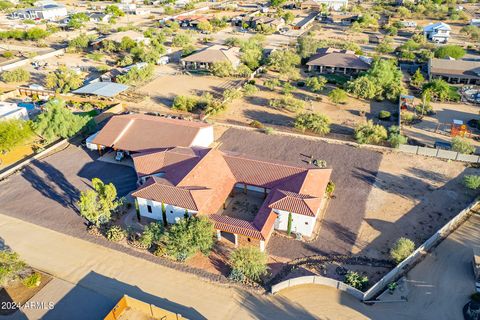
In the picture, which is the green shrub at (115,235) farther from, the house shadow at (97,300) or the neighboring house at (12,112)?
the neighboring house at (12,112)

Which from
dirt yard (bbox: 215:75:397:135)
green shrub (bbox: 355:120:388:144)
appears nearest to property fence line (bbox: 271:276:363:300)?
green shrub (bbox: 355:120:388:144)

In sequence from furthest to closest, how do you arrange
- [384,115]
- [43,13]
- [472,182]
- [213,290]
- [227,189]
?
[43,13] < [384,115] < [472,182] < [227,189] < [213,290]

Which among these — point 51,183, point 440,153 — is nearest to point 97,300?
point 51,183

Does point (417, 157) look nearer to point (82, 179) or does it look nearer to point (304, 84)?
point (304, 84)

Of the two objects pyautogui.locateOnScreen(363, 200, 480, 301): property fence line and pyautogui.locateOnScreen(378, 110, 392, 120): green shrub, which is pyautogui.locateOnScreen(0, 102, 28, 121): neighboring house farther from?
pyautogui.locateOnScreen(378, 110, 392, 120): green shrub

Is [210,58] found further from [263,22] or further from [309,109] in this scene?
[263,22]

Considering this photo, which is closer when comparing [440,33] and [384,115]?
[384,115]

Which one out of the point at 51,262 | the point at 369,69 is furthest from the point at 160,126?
the point at 369,69
